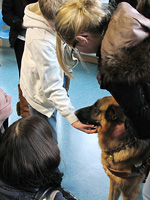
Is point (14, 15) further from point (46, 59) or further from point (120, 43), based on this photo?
point (120, 43)

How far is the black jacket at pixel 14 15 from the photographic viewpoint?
2.71m

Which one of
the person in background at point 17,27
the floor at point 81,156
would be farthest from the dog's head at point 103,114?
the person in background at point 17,27

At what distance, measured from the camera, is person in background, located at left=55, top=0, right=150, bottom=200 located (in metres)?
0.93

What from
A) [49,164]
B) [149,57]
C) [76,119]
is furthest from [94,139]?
[149,57]

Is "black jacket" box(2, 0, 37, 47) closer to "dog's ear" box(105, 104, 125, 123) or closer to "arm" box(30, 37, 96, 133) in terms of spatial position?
"arm" box(30, 37, 96, 133)

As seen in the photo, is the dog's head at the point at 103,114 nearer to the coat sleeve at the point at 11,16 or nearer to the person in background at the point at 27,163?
the person in background at the point at 27,163

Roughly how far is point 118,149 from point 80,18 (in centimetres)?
91

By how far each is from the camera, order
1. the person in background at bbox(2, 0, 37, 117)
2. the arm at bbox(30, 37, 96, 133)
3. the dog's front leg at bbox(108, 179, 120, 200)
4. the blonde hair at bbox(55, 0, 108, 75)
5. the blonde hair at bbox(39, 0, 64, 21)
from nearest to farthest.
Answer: the blonde hair at bbox(55, 0, 108, 75) < the blonde hair at bbox(39, 0, 64, 21) < the arm at bbox(30, 37, 96, 133) < the dog's front leg at bbox(108, 179, 120, 200) < the person in background at bbox(2, 0, 37, 117)

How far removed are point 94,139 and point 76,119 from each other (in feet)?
3.59

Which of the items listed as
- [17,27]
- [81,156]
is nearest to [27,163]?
[81,156]

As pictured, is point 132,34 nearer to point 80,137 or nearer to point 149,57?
point 149,57

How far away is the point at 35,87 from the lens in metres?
→ 1.80

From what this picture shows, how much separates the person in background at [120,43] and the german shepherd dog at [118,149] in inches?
15.2

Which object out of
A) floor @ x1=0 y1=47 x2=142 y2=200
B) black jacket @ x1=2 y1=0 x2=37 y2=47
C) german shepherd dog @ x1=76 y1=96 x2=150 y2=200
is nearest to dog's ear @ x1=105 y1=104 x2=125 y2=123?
german shepherd dog @ x1=76 y1=96 x2=150 y2=200
